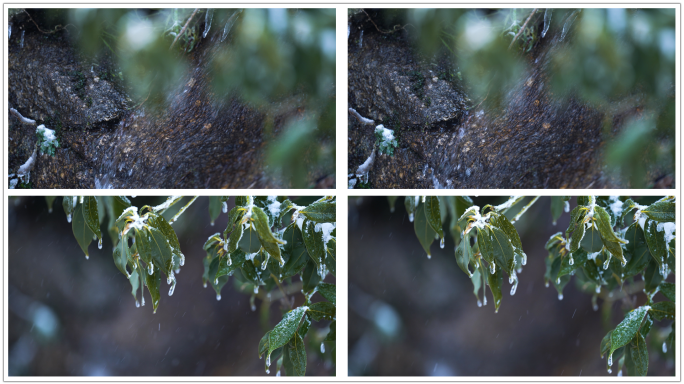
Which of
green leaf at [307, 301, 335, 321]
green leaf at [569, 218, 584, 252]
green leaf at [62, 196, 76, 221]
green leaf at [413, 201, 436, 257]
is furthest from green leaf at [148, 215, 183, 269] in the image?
green leaf at [569, 218, 584, 252]

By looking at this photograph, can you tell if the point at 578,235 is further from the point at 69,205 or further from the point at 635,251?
the point at 69,205

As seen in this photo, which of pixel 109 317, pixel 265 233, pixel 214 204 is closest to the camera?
pixel 265 233

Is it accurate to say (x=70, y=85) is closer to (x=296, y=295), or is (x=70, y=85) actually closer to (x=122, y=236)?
(x=122, y=236)

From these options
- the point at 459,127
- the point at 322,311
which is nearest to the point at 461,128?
the point at 459,127

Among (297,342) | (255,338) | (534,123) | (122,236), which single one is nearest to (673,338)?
(534,123)

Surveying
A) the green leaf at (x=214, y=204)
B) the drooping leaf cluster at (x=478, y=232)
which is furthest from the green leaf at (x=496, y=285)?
the green leaf at (x=214, y=204)

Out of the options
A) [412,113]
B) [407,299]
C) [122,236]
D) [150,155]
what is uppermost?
[412,113]
